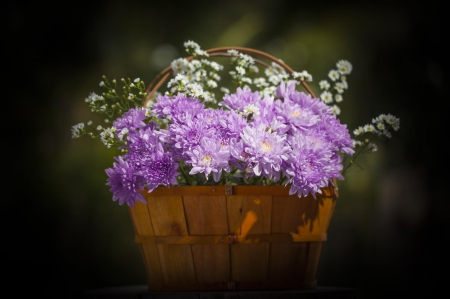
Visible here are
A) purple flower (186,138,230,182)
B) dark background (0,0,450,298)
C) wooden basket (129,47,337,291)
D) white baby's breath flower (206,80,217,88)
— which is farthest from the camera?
dark background (0,0,450,298)

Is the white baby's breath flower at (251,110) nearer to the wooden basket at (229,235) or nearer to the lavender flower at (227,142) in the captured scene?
the lavender flower at (227,142)

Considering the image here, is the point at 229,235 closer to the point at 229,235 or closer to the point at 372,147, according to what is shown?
the point at 229,235

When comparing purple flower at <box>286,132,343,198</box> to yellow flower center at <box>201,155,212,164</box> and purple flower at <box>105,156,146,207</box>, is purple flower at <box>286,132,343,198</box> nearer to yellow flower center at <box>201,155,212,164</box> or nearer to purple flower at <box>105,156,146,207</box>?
yellow flower center at <box>201,155,212,164</box>

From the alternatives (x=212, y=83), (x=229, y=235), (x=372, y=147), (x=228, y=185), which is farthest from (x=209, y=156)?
(x=372, y=147)

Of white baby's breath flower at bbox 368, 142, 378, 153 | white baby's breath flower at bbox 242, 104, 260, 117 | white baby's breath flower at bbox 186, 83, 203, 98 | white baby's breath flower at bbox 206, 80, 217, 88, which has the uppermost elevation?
white baby's breath flower at bbox 206, 80, 217, 88

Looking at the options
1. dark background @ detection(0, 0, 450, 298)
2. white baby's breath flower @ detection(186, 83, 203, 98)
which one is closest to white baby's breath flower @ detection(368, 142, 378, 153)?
white baby's breath flower @ detection(186, 83, 203, 98)

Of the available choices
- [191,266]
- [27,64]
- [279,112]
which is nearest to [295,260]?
[191,266]
